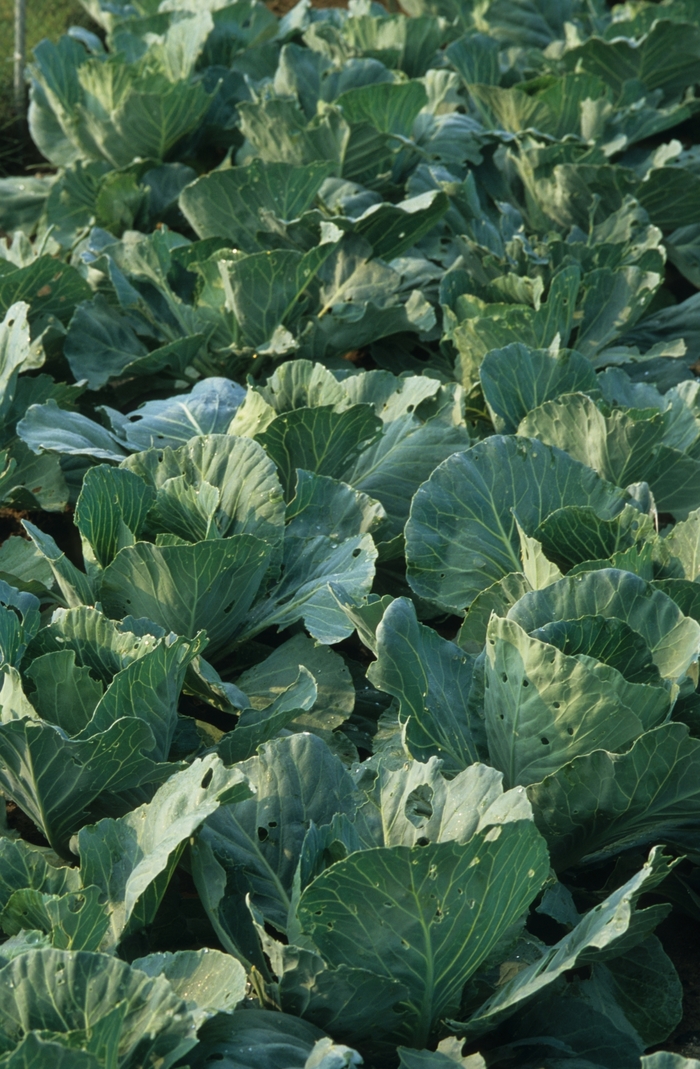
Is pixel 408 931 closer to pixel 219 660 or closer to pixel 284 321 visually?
pixel 219 660

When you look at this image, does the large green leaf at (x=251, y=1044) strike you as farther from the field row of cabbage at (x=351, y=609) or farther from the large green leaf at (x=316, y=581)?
the large green leaf at (x=316, y=581)

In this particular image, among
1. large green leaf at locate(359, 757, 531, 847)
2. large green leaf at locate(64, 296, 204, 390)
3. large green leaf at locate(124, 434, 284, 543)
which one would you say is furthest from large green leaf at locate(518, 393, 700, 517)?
large green leaf at locate(64, 296, 204, 390)

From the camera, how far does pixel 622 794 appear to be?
191 centimetres

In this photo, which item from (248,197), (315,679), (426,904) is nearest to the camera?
(426,904)

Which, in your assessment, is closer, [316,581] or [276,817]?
[276,817]

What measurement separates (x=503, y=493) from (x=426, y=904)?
1.08 metres

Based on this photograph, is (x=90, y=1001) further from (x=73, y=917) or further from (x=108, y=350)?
(x=108, y=350)

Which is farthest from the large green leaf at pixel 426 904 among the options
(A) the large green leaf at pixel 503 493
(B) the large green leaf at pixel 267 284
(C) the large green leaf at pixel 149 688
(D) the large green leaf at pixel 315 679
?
(B) the large green leaf at pixel 267 284

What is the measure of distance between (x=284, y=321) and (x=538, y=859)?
2.24m

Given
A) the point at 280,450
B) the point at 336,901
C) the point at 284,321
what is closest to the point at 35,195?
the point at 284,321

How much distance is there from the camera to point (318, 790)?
6.44 ft

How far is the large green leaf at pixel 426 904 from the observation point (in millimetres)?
1597

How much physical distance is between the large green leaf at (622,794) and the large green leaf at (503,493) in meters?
0.67

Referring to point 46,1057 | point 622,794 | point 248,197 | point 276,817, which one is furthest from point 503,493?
point 248,197
